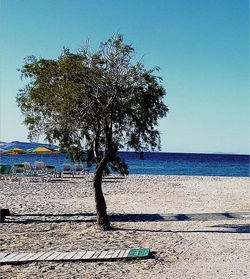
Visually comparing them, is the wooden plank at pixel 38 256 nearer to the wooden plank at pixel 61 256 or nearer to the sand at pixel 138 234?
the sand at pixel 138 234

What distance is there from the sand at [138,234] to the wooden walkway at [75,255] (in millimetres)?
127

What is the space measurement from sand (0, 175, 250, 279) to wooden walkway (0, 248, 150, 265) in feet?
0.42

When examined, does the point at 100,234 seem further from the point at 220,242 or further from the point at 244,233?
the point at 244,233

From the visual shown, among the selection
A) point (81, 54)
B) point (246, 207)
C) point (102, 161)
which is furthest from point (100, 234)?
point (246, 207)

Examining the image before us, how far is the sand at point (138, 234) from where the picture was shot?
18.3 ft

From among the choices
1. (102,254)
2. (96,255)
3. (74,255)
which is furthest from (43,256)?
(102,254)

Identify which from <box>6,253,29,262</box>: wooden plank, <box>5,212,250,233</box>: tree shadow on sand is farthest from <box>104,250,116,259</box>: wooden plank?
<box>5,212,250,233</box>: tree shadow on sand

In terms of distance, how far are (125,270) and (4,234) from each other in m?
3.59

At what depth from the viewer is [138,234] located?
A: 7.92 m

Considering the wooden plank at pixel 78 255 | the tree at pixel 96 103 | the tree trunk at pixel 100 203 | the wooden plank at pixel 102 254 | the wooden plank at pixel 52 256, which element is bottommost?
the wooden plank at pixel 52 256

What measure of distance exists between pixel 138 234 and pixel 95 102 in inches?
121

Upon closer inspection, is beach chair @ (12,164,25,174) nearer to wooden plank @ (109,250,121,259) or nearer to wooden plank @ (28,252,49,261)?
wooden plank @ (28,252,49,261)

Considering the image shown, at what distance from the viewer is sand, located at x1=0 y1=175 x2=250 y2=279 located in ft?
18.3

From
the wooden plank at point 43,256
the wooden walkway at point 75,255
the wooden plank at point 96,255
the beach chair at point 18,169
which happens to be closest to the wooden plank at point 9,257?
the wooden walkway at point 75,255
